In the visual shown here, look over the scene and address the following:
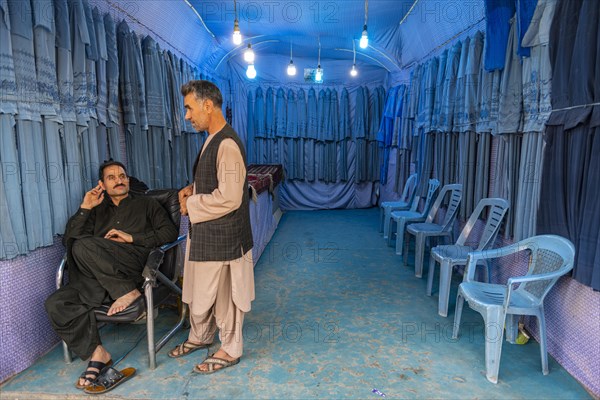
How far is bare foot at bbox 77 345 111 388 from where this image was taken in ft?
6.98

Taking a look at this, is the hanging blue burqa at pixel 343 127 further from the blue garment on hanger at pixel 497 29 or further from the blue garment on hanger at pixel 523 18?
the blue garment on hanger at pixel 523 18

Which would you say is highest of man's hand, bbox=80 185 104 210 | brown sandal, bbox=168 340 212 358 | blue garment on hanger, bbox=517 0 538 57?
blue garment on hanger, bbox=517 0 538 57

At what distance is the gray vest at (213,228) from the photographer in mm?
2125

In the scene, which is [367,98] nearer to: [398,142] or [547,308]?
[398,142]

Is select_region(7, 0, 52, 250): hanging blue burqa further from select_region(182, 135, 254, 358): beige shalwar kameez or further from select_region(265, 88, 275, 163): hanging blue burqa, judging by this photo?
select_region(265, 88, 275, 163): hanging blue burqa

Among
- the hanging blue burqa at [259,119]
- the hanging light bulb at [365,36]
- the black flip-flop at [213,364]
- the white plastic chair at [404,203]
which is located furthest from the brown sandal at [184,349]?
the hanging blue burqa at [259,119]

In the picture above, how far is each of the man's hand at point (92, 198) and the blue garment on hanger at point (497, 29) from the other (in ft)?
10.1

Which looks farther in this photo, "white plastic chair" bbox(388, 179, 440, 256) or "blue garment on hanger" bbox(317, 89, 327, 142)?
"blue garment on hanger" bbox(317, 89, 327, 142)

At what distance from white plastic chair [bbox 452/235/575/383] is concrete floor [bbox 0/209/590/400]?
19cm

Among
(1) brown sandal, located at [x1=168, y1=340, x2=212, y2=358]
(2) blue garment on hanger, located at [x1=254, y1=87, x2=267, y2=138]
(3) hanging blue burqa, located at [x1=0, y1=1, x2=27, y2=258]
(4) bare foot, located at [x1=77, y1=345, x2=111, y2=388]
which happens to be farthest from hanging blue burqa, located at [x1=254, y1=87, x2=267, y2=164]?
(4) bare foot, located at [x1=77, y1=345, x2=111, y2=388]

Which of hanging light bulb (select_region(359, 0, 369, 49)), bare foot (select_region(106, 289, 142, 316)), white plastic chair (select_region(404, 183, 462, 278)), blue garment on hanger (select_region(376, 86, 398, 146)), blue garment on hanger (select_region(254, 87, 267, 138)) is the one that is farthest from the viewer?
blue garment on hanger (select_region(254, 87, 267, 138))

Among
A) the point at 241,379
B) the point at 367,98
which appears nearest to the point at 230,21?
the point at 367,98

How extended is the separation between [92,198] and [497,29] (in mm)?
3194

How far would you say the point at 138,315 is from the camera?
86.7 inches
